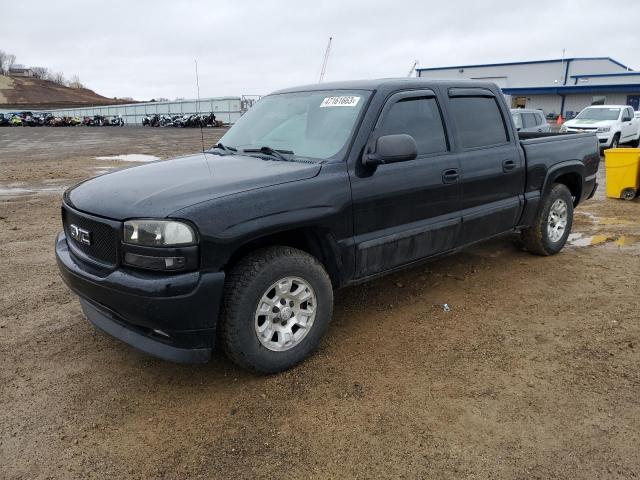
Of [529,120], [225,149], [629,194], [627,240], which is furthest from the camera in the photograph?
[529,120]

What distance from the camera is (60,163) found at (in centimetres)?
1627

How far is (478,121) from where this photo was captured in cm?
460

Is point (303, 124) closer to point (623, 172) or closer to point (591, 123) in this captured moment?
point (623, 172)

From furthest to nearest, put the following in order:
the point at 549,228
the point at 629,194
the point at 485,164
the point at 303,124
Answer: the point at 629,194, the point at 549,228, the point at 485,164, the point at 303,124

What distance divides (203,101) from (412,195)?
55949mm

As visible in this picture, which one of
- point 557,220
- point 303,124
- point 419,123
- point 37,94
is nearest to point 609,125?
point 557,220

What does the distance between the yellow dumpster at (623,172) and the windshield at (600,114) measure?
38.5ft

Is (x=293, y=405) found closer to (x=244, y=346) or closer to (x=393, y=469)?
(x=244, y=346)

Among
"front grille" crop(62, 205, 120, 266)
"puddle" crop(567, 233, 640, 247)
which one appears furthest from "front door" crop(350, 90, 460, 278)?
"puddle" crop(567, 233, 640, 247)

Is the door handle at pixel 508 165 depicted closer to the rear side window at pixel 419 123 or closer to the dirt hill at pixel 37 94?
the rear side window at pixel 419 123

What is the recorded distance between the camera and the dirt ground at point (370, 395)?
8.31 ft

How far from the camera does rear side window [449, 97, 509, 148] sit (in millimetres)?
4391

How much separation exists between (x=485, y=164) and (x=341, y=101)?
1.52 metres

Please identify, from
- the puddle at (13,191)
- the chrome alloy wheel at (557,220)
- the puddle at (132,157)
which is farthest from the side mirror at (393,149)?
the puddle at (132,157)
